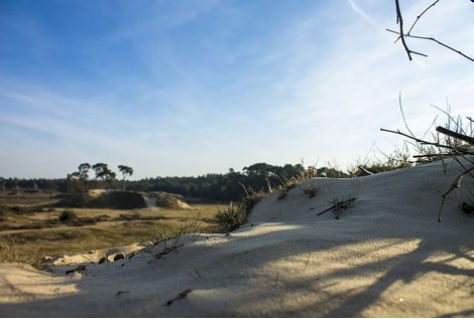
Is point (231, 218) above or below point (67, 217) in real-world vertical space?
above

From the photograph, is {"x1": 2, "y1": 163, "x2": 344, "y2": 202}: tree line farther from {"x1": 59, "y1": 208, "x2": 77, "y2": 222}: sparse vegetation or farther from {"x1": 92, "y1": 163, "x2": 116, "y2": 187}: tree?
{"x1": 59, "y1": 208, "x2": 77, "y2": 222}: sparse vegetation

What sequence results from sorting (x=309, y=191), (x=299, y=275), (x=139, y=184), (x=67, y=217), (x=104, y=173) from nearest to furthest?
(x=299, y=275) < (x=309, y=191) < (x=67, y=217) < (x=104, y=173) < (x=139, y=184)

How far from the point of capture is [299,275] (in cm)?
176

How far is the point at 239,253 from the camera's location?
2.09 metres

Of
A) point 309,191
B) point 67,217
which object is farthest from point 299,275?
point 67,217

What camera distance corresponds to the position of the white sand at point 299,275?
1.58 m

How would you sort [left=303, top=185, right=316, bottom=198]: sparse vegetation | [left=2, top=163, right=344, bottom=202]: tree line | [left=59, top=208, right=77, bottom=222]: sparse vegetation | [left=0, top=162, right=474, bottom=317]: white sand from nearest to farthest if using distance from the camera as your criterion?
[left=0, top=162, right=474, bottom=317]: white sand < [left=303, top=185, right=316, bottom=198]: sparse vegetation < [left=59, top=208, right=77, bottom=222]: sparse vegetation < [left=2, top=163, right=344, bottom=202]: tree line

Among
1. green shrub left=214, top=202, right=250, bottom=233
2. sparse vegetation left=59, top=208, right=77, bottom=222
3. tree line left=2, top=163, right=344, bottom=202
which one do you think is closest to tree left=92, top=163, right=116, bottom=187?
tree line left=2, top=163, right=344, bottom=202

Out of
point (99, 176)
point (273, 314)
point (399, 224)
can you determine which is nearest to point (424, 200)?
point (399, 224)

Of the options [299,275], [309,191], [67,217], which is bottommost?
[67,217]

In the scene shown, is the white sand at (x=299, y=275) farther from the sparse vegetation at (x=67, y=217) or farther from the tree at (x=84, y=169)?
the tree at (x=84, y=169)

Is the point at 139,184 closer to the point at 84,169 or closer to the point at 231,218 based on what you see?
the point at 84,169

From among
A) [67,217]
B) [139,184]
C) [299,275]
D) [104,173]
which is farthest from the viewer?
[139,184]

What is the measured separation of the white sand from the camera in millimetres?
1576
